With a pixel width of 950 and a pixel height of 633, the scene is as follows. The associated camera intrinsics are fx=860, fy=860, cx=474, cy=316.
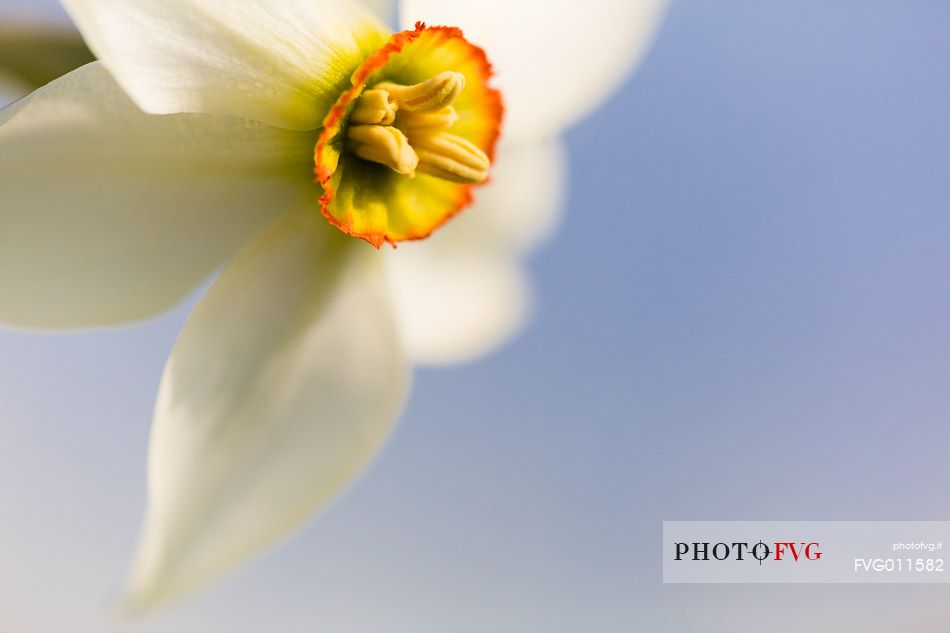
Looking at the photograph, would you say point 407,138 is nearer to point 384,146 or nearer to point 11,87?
point 384,146

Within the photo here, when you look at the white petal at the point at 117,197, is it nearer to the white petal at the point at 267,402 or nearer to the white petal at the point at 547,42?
the white petal at the point at 267,402

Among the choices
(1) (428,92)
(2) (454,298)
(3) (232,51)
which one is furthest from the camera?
(2) (454,298)

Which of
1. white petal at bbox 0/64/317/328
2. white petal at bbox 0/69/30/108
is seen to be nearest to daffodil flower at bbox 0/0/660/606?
white petal at bbox 0/64/317/328

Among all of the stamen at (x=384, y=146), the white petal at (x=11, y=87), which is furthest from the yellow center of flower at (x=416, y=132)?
the white petal at (x=11, y=87)

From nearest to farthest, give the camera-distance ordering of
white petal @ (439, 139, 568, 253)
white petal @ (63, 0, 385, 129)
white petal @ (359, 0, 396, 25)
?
1. white petal @ (63, 0, 385, 129)
2. white petal @ (359, 0, 396, 25)
3. white petal @ (439, 139, 568, 253)

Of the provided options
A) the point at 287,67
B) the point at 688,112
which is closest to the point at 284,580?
the point at 287,67

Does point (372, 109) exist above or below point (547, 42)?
below

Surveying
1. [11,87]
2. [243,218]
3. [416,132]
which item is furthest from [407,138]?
[11,87]

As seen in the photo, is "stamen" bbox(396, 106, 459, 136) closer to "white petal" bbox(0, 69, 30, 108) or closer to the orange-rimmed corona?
the orange-rimmed corona
